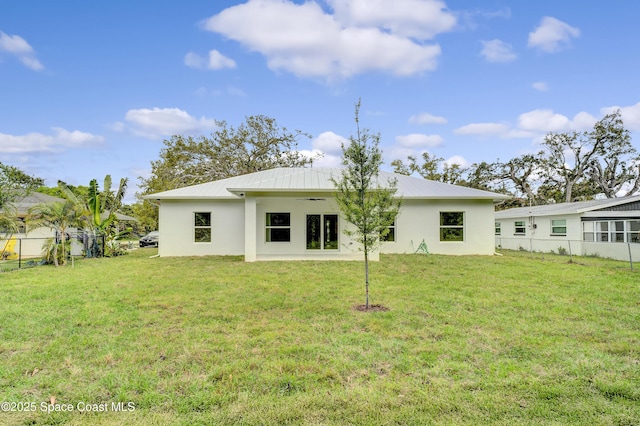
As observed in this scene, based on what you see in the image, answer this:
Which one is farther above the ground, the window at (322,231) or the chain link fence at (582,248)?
the window at (322,231)

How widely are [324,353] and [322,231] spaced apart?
11.2 meters

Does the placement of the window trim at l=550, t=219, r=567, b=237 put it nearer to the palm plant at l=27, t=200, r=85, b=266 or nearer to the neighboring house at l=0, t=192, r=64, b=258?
the palm plant at l=27, t=200, r=85, b=266

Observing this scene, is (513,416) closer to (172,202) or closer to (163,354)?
(163,354)

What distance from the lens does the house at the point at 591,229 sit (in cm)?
1612

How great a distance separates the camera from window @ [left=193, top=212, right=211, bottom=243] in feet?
→ 53.5

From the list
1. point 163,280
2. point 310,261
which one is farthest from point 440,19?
point 163,280

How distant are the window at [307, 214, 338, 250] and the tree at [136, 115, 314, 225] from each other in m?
15.5

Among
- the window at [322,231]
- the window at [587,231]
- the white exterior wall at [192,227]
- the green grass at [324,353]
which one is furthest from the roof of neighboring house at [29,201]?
the window at [587,231]

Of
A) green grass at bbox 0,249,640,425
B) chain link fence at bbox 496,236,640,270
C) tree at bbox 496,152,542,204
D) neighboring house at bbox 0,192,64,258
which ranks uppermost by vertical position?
tree at bbox 496,152,542,204

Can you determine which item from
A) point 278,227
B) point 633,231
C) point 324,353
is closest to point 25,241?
point 278,227

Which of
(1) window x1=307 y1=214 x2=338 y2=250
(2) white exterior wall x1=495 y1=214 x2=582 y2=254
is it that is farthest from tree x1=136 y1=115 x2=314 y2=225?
(2) white exterior wall x1=495 y1=214 x2=582 y2=254

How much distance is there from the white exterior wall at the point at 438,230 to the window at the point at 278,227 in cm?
467

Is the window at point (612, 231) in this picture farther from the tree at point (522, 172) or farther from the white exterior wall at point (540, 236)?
the tree at point (522, 172)

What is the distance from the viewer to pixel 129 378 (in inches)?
142
